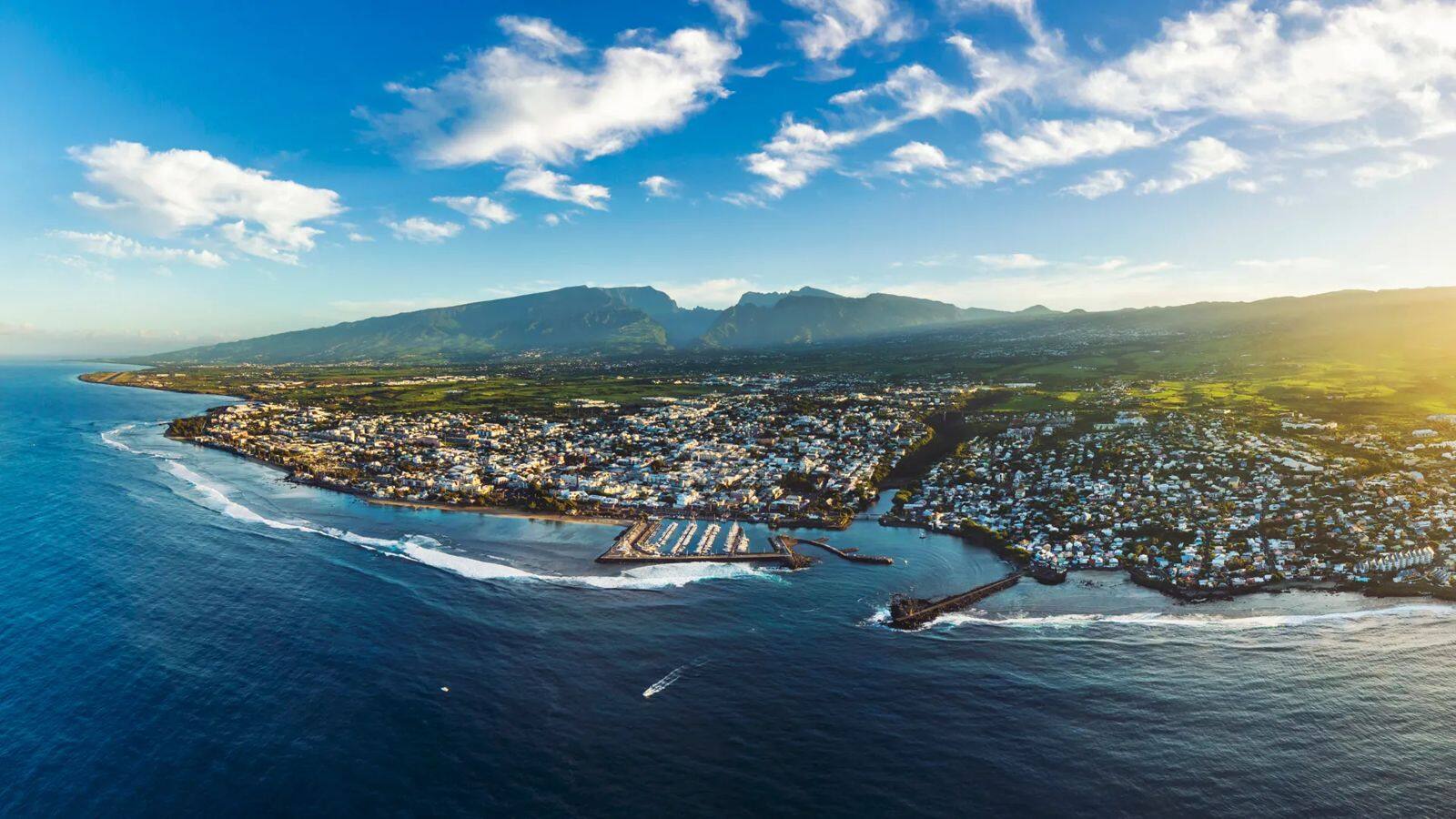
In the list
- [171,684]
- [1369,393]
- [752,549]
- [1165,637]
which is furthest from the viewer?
[1369,393]

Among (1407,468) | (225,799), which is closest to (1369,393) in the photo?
(1407,468)

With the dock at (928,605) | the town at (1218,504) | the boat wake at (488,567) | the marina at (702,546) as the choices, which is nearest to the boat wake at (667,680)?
the boat wake at (488,567)

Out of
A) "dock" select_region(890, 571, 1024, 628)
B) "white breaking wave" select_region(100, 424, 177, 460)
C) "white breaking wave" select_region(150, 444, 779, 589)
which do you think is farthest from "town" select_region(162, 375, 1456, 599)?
"white breaking wave" select_region(100, 424, 177, 460)

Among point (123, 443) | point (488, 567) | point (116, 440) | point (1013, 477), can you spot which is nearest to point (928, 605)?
point (1013, 477)

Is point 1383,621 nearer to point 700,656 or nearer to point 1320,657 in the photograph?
point 1320,657

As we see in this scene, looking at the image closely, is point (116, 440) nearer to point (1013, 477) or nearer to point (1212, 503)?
point (1013, 477)

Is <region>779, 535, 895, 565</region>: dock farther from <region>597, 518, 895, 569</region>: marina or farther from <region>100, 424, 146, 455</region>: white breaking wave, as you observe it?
<region>100, 424, 146, 455</region>: white breaking wave

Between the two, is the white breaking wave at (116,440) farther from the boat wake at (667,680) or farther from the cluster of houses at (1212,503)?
the cluster of houses at (1212,503)
